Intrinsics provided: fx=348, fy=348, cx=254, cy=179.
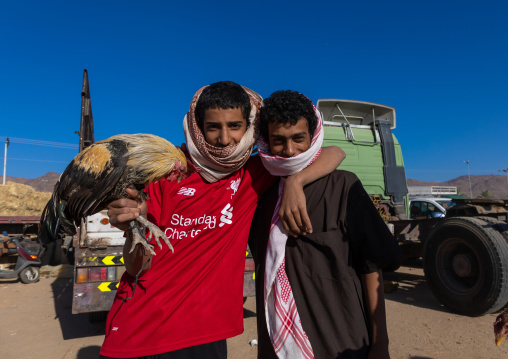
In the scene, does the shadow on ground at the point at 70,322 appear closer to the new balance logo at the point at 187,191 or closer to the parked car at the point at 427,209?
the new balance logo at the point at 187,191

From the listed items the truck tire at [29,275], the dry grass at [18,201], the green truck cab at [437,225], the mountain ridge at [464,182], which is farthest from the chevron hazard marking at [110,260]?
the mountain ridge at [464,182]

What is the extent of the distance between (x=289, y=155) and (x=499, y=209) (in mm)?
5341

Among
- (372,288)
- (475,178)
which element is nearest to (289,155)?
(372,288)

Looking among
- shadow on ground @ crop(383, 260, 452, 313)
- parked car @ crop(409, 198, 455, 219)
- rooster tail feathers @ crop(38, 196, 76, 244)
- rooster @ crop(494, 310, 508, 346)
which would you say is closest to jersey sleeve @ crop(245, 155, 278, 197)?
rooster tail feathers @ crop(38, 196, 76, 244)

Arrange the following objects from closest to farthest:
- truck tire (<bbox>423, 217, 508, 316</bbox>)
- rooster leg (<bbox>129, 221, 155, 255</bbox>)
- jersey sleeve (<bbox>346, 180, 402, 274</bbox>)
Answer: jersey sleeve (<bbox>346, 180, 402, 274</bbox>), rooster leg (<bbox>129, 221, 155, 255</bbox>), truck tire (<bbox>423, 217, 508, 316</bbox>)

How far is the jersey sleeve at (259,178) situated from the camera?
1.85 m

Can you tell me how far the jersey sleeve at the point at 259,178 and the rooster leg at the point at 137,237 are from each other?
1.97ft

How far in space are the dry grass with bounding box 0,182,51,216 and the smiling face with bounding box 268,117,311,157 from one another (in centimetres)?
1727

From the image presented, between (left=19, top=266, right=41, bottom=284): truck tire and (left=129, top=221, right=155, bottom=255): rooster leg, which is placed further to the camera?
(left=19, top=266, right=41, bottom=284): truck tire

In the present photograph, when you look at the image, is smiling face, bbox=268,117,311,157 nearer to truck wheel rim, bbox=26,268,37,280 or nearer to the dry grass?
truck wheel rim, bbox=26,268,37,280

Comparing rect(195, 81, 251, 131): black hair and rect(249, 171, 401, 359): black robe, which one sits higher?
rect(195, 81, 251, 131): black hair

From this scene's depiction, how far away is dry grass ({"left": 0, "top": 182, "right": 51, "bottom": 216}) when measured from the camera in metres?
15.5

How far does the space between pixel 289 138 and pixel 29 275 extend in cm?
842

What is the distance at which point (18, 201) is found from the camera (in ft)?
52.5
